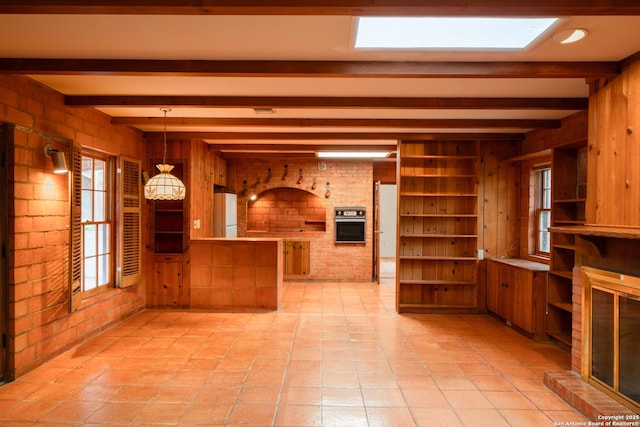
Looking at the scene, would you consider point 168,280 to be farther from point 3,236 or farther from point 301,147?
point 301,147

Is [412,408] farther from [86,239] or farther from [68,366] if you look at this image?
[86,239]

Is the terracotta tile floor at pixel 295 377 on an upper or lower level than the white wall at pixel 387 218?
lower

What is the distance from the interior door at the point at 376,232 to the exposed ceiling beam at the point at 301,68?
14.9ft

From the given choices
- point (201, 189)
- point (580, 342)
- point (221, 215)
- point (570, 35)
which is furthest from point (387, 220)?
point (570, 35)

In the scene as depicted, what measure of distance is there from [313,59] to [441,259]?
12.2ft

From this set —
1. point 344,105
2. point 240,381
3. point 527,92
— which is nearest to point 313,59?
point 344,105

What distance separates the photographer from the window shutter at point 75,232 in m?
3.69

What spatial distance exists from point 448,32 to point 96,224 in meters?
4.36

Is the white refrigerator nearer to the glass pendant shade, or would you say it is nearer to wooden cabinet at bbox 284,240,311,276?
wooden cabinet at bbox 284,240,311,276

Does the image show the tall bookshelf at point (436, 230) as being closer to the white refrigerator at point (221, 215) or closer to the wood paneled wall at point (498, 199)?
the wood paneled wall at point (498, 199)

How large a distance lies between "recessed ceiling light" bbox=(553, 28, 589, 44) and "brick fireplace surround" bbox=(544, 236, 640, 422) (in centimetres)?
144

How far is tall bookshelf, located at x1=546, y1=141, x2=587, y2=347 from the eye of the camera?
13.7 feet

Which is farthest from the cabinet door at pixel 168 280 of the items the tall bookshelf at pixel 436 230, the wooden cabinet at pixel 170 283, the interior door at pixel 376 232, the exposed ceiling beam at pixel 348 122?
the interior door at pixel 376 232

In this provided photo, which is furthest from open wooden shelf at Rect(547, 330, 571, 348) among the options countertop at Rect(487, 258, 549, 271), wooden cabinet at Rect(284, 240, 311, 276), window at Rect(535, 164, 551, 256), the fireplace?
wooden cabinet at Rect(284, 240, 311, 276)
